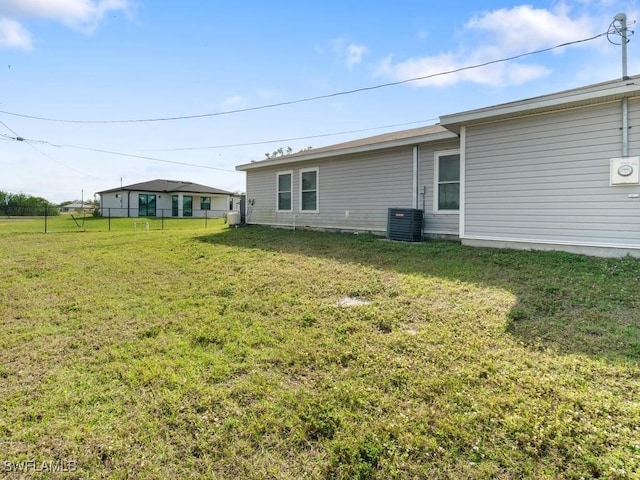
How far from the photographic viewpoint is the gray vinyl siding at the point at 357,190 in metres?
9.04

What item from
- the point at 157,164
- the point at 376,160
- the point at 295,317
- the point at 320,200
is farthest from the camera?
the point at 157,164

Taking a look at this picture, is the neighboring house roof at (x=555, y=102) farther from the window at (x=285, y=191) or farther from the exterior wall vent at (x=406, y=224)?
the window at (x=285, y=191)

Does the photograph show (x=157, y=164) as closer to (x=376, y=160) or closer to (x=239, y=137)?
(x=239, y=137)

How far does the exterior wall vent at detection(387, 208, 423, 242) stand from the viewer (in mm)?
8180

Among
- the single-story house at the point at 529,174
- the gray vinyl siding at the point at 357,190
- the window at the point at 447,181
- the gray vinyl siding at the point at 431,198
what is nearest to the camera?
the single-story house at the point at 529,174

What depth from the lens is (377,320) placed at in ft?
12.4

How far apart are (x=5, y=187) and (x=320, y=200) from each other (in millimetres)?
41953

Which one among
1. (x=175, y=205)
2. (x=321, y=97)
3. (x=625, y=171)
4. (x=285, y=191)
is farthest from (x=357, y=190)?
(x=175, y=205)

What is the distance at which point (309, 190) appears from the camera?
11.4m

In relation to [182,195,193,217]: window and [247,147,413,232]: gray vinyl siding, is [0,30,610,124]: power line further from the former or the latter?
[182,195,193,217]: window

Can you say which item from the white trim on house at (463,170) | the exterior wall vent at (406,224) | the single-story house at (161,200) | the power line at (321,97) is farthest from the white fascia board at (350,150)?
the single-story house at (161,200)

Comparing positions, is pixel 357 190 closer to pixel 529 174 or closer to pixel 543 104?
pixel 529 174

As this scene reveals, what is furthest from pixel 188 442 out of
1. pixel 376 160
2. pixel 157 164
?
pixel 157 164

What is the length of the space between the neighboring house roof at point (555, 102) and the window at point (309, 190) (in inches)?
193
